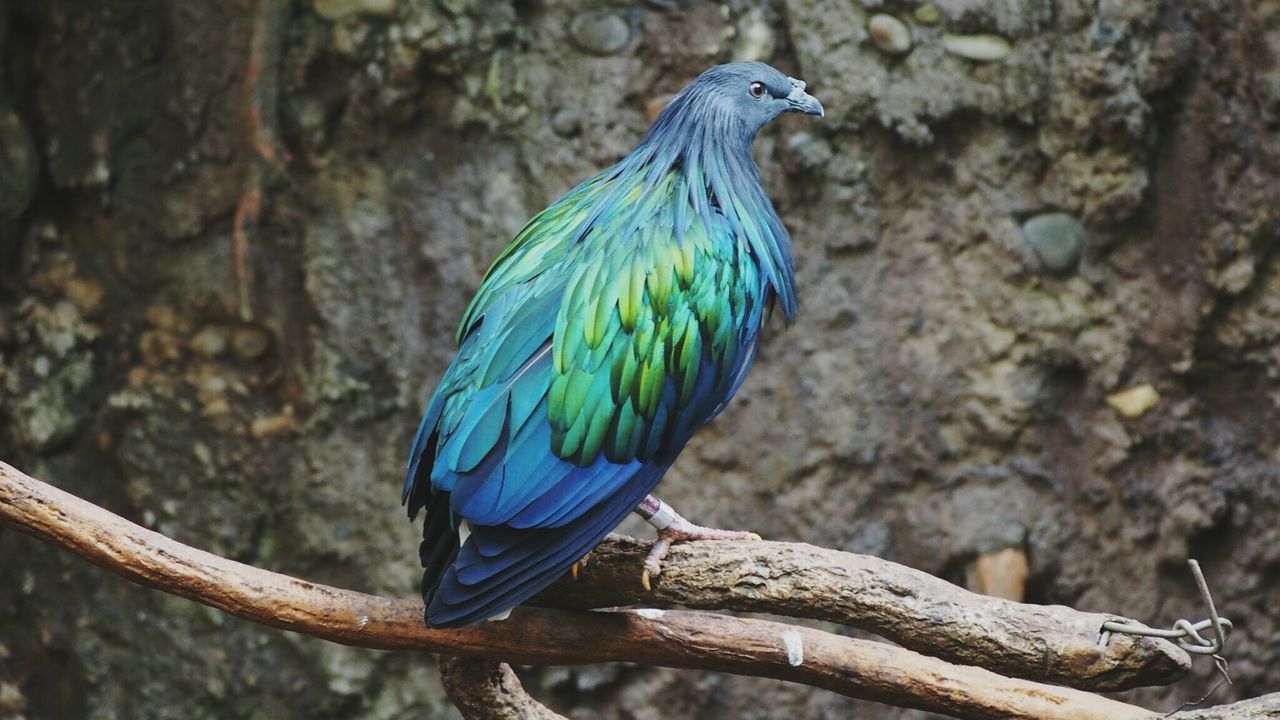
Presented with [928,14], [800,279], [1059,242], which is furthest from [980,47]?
[800,279]

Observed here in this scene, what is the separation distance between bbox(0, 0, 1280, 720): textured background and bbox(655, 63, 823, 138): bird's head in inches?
43.6

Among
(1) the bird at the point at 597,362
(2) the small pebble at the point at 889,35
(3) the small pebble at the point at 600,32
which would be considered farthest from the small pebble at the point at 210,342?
(2) the small pebble at the point at 889,35

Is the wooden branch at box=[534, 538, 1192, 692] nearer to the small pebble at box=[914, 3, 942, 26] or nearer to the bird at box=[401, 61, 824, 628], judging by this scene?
the bird at box=[401, 61, 824, 628]

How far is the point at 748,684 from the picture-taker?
4551 mm

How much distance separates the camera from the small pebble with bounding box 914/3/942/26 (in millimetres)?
4496

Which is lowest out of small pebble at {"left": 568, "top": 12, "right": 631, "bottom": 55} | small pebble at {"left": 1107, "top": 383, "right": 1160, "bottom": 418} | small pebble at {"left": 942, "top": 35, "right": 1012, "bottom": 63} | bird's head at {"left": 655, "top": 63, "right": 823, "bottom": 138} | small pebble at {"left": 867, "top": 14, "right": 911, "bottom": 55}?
small pebble at {"left": 1107, "top": 383, "right": 1160, "bottom": 418}

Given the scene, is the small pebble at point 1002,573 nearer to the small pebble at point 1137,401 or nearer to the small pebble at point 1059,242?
the small pebble at point 1137,401

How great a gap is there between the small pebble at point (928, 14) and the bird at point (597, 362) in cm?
148

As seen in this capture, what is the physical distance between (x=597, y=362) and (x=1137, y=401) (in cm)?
245

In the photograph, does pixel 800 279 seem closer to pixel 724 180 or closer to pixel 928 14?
pixel 928 14

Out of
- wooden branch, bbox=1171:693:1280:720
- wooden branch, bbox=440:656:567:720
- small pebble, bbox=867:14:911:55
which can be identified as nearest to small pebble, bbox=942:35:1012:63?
small pebble, bbox=867:14:911:55

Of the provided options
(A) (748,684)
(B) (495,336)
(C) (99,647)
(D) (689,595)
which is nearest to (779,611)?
(D) (689,595)

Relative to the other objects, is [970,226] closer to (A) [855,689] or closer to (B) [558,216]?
(B) [558,216]

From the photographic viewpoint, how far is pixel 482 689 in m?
2.95
